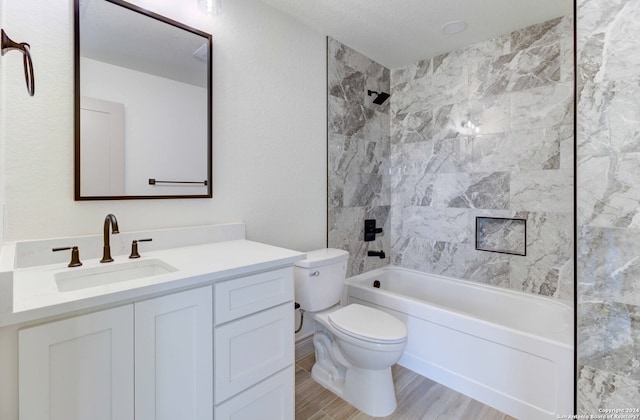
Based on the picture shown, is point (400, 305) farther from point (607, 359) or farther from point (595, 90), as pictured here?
point (595, 90)

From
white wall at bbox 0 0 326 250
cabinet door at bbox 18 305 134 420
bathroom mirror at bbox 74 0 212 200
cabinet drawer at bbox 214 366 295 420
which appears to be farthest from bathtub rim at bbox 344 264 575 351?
cabinet door at bbox 18 305 134 420

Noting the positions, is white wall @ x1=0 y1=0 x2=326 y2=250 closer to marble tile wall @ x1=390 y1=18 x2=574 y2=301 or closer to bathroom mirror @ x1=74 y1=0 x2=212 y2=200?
bathroom mirror @ x1=74 y1=0 x2=212 y2=200

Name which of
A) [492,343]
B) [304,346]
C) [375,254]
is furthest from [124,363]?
[375,254]

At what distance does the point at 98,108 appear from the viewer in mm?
1335

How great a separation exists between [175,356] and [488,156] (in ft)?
8.15

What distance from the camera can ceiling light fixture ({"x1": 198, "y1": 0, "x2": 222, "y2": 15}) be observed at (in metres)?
1.55

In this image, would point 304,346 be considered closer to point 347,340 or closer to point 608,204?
point 347,340

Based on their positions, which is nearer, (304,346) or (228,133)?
(228,133)

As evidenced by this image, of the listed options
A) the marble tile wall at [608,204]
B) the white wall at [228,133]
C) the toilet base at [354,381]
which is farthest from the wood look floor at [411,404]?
the white wall at [228,133]

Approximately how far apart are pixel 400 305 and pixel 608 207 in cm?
132

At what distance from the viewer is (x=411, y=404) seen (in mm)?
1706

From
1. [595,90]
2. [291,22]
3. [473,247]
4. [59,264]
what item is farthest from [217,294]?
[473,247]

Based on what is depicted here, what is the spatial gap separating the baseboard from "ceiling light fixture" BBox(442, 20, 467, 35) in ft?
8.31

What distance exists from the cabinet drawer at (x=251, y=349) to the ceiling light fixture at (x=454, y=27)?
2.26 meters
